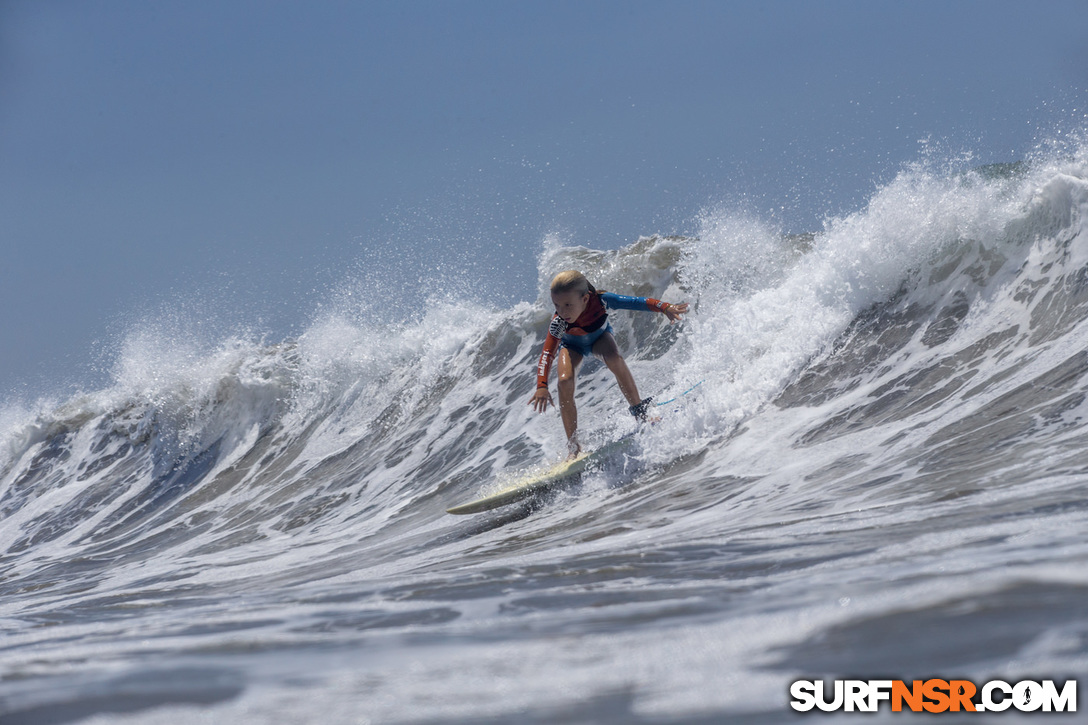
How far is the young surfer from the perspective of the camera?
6.47 meters

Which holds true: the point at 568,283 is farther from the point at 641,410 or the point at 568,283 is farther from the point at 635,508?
the point at 635,508

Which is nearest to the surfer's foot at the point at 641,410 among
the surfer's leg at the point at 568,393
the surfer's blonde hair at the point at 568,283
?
A: the surfer's leg at the point at 568,393

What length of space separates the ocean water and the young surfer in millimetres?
525

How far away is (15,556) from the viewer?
38.2ft

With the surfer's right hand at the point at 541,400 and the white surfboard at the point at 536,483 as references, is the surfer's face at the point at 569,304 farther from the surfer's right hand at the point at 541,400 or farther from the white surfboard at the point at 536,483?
the white surfboard at the point at 536,483

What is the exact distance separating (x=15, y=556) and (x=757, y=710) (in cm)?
1268

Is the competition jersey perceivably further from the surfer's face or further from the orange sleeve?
the surfer's face

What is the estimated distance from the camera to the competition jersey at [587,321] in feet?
22.1

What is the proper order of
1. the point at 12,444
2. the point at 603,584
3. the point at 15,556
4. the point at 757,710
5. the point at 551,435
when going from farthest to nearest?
the point at 12,444, the point at 15,556, the point at 551,435, the point at 603,584, the point at 757,710

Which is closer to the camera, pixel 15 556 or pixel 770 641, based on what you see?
pixel 770 641

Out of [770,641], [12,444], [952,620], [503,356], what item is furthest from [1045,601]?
[12,444]

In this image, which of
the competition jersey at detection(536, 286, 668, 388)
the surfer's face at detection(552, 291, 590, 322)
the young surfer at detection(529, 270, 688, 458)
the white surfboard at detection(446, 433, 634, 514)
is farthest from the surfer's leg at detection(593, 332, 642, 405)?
the white surfboard at detection(446, 433, 634, 514)

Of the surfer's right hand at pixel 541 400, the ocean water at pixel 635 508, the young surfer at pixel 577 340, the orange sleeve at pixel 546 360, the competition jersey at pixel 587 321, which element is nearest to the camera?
the ocean water at pixel 635 508

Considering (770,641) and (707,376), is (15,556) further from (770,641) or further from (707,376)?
(770,641)
